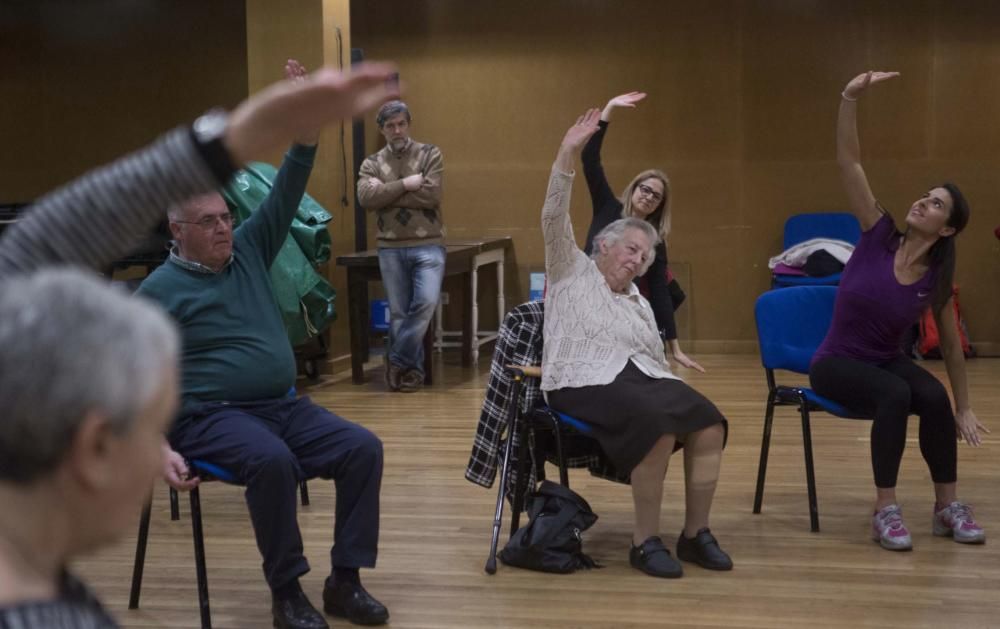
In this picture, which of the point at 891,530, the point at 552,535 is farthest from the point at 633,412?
the point at 891,530

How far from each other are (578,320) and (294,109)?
107 inches

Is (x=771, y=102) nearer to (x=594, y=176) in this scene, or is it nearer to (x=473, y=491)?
(x=594, y=176)

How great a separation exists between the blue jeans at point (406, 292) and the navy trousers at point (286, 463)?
3693 millimetres

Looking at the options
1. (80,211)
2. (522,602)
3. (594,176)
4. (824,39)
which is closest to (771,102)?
(824,39)

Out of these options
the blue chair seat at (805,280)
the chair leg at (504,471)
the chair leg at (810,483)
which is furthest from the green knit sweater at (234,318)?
the blue chair seat at (805,280)

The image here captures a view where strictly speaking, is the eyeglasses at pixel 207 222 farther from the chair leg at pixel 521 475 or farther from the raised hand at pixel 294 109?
the raised hand at pixel 294 109

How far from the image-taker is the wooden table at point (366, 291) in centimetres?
739

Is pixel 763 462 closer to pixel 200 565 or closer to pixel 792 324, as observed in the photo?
pixel 792 324

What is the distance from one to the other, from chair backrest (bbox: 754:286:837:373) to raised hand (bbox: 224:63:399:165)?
3400 millimetres

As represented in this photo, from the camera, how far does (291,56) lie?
765cm

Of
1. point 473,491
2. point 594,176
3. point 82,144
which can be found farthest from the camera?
point 82,144

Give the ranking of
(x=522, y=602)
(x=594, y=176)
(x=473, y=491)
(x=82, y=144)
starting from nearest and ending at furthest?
1. (x=522, y=602)
2. (x=473, y=491)
3. (x=594, y=176)
4. (x=82, y=144)

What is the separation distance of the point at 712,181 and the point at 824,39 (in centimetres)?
122

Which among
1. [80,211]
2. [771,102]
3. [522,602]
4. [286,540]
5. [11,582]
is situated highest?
[771,102]
